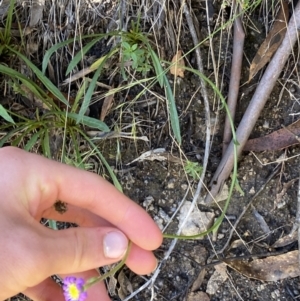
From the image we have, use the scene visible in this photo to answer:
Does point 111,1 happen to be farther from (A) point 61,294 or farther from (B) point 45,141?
(A) point 61,294

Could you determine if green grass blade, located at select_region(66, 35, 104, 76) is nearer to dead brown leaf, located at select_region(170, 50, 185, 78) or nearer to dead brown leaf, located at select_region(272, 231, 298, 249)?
dead brown leaf, located at select_region(170, 50, 185, 78)

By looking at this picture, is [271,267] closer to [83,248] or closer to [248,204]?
[248,204]

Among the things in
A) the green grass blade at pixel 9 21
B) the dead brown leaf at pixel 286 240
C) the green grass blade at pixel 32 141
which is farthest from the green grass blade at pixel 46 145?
the dead brown leaf at pixel 286 240

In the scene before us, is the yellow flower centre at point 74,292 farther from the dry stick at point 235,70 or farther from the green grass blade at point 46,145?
the dry stick at point 235,70

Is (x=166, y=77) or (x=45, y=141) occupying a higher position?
(x=166, y=77)

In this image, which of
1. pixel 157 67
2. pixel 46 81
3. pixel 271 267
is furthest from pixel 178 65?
pixel 271 267

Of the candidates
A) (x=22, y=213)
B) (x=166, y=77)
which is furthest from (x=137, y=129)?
(x=22, y=213)

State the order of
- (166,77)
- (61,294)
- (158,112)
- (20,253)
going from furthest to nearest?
(158,112), (166,77), (61,294), (20,253)
